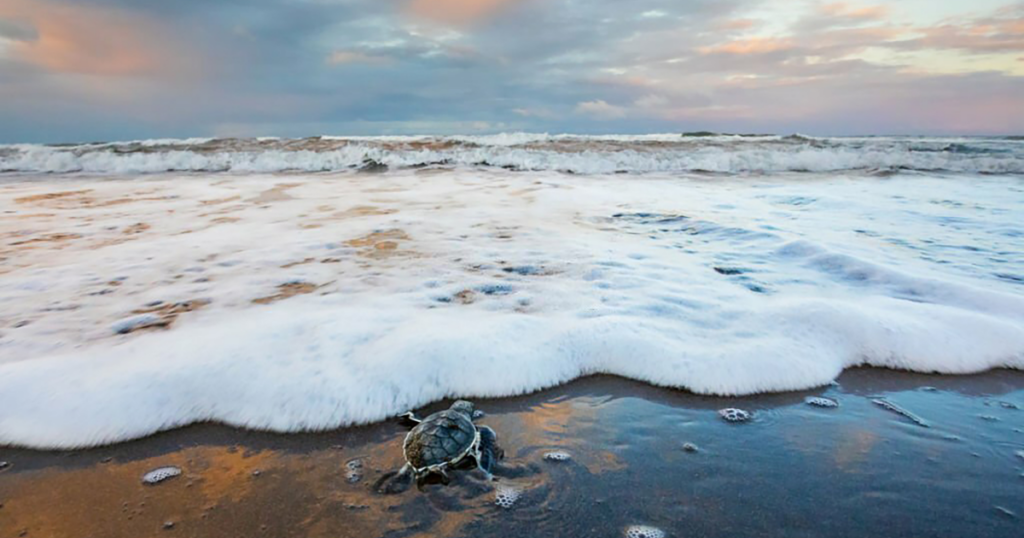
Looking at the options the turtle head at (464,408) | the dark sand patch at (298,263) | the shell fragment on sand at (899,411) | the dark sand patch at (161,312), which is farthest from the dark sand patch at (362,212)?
the shell fragment on sand at (899,411)

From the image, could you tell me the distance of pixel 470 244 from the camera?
5480 millimetres

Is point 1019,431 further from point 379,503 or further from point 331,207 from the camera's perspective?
point 331,207

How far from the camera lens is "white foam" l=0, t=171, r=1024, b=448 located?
2.62 meters

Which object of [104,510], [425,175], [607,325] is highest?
[425,175]

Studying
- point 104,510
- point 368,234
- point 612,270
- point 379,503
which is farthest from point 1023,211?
point 104,510

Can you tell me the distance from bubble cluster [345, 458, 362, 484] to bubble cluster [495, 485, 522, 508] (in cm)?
53

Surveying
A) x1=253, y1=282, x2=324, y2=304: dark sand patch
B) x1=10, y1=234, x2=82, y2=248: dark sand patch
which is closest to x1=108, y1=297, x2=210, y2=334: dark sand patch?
x1=253, y1=282, x2=324, y2=304: dark sand patch

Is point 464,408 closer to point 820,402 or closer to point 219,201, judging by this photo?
point 820,402

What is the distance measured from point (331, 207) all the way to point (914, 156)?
16.0 m

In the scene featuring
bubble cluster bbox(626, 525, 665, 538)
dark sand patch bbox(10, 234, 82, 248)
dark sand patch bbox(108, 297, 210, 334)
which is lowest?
bubble cluster bbox(626, 525, 665, 538)

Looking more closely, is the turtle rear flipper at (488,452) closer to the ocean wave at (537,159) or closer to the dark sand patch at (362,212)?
the dark sand patch at (362,212)

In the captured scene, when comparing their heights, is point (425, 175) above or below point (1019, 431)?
above

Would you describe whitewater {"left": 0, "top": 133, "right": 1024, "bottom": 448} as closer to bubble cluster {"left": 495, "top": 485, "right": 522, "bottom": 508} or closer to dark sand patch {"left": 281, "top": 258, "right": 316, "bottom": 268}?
dark sand patch {"left": 281, "top": 258, "right": 316, "bottom": 268}

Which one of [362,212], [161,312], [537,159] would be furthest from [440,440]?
[537,159]
